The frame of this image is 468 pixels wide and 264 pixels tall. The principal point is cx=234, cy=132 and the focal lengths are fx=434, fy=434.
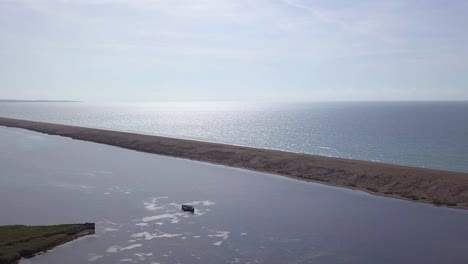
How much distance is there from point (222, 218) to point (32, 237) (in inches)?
655

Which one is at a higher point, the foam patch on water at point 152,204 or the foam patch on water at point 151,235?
the foam patch on water at point 152,204

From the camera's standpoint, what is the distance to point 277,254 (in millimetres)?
31562

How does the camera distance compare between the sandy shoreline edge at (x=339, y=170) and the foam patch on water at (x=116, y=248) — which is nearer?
the foam patch on water at (x=116, y=248)

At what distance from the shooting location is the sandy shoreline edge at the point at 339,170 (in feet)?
177

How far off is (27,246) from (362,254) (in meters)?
24.3

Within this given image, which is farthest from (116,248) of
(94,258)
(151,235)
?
(151,235)

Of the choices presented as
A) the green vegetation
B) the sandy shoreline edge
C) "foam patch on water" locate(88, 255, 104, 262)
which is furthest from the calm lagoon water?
the sandy shoreline edge

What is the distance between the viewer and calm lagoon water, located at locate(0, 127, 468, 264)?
31688 mm

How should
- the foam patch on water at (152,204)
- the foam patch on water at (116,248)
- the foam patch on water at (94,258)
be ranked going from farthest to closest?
the foam patch on water at (152,204) → the foam patch on water at (116,248) → the foam patch on water at (94,258)

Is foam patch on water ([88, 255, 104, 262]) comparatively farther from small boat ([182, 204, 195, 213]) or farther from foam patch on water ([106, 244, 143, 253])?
small boat ([182, 204, 195, 213])

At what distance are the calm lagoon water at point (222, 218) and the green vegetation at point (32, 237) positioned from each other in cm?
95

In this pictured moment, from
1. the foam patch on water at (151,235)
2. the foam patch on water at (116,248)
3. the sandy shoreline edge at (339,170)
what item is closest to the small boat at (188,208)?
the foam patch on water at (151,235)

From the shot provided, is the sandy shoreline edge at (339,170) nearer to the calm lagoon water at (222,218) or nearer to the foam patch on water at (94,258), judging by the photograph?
the calm lagoon water at (222,218)

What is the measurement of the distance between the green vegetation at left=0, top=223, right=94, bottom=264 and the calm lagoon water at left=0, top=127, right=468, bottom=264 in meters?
0.95
